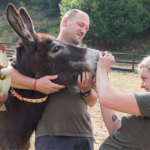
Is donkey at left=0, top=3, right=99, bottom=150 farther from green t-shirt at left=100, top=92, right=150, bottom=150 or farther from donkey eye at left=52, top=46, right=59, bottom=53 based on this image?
green t-shirt at left=100, top=92, right=150, bottom=150

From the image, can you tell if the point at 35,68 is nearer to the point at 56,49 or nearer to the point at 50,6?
the point at 56,49

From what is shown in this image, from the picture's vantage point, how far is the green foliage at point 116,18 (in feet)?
86.9

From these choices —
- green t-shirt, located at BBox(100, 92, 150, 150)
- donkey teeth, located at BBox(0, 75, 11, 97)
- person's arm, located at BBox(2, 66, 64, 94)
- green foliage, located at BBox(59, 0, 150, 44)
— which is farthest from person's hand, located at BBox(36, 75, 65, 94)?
green foliage, located at BBox(59, 0, 150, 44)

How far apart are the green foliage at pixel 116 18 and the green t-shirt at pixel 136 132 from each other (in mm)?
25791

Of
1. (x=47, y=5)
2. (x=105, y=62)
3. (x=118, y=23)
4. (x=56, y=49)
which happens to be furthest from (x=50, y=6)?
(x=105, y=62)

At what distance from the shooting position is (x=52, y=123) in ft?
6.64

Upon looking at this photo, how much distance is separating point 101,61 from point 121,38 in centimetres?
2748

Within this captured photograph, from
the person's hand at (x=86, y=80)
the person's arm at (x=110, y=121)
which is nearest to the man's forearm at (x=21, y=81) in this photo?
the person's hand at (x=86, y=80)

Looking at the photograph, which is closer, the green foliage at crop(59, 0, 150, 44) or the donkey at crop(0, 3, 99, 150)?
the donkey at crop(0, 3, 99, 150)

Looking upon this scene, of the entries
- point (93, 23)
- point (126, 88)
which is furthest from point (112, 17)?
point (126, 88)

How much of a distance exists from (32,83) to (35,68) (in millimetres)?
202

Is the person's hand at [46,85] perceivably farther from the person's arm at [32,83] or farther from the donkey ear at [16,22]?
the donkey ear at [16,22]

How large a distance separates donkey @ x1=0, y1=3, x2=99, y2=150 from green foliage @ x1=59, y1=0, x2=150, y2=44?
1002 inches

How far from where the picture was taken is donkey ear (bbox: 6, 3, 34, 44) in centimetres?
169
